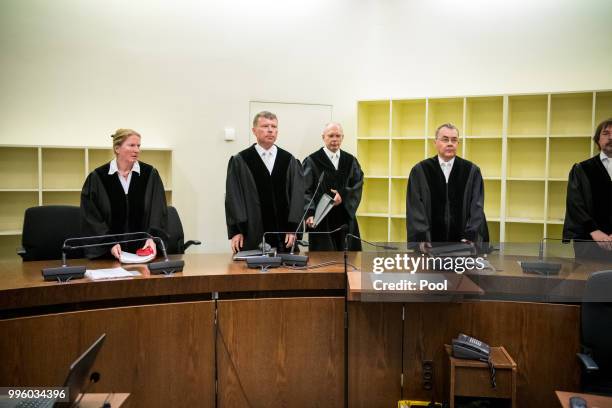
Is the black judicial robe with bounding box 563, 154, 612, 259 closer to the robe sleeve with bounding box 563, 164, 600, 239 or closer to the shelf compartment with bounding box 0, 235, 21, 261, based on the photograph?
the robe sleeve with bounding box 563, 164, 600, 239

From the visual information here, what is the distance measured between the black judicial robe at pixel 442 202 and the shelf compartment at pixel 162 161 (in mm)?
2513

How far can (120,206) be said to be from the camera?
10.4ft

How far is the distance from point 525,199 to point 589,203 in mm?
1547

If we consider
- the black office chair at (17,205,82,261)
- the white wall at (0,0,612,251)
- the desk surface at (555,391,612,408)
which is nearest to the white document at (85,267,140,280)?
the black office chair at (17,205,82,261)

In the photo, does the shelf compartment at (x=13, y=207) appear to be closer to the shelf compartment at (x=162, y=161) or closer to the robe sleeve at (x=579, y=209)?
the shelf compartment at (x=162, y=161)

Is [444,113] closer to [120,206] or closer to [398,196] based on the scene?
[398,196]

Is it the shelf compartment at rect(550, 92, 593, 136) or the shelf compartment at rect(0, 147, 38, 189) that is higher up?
the shelf compartment at rect(550, 92, 593, 136)

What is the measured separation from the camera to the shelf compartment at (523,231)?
16.1 feet

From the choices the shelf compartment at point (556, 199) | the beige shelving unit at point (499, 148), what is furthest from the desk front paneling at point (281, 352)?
the shelf compartment at point (556, 199)

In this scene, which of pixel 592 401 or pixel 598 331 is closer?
pixel 592 401

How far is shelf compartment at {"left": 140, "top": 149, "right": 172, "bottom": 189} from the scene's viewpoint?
5.01m

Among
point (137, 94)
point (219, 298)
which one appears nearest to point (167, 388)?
point (219, 298)

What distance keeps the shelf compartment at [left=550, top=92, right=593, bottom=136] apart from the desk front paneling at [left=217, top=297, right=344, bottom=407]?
3206mm

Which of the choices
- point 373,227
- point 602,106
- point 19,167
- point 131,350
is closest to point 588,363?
point 131,350
